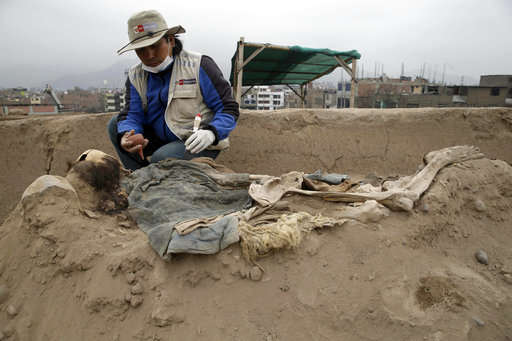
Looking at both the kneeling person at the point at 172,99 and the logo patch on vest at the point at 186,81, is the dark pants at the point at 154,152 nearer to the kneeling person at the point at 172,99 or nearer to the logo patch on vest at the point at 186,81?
the kneeling person at the point at 172,99

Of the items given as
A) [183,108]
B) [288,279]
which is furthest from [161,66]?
[288,279]

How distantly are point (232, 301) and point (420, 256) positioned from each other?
1.06 meters

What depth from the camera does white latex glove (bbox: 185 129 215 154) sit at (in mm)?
2408

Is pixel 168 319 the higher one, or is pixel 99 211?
pixel 99 211

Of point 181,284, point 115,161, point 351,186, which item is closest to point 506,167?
point 351,186

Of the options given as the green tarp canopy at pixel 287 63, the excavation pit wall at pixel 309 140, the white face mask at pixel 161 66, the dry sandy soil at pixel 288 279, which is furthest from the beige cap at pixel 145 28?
the green tarp canopy at pixel 287 63

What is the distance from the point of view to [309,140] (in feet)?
13.8

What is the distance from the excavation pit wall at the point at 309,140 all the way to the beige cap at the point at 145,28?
1.75 metres

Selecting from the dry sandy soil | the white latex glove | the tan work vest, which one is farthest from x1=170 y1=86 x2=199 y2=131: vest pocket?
the dry sandy soil

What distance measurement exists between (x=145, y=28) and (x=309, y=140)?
96.1 inches

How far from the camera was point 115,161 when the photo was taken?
235 cm

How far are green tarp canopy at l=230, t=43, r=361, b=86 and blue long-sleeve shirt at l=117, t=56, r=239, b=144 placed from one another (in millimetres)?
3716

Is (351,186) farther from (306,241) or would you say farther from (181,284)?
(181,284)

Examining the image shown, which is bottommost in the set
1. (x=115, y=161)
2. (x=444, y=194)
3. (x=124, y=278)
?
(x=124, y=278)
